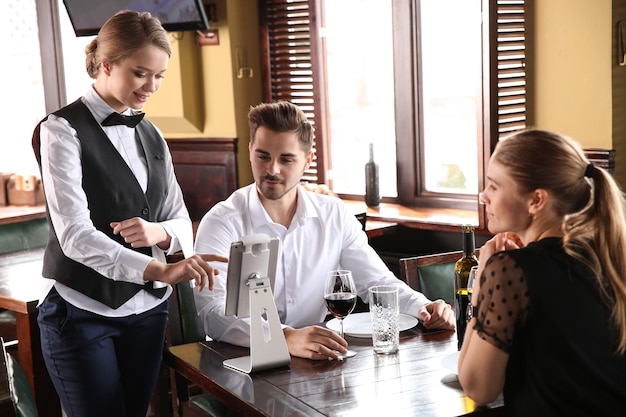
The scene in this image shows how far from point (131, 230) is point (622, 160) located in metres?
2.17

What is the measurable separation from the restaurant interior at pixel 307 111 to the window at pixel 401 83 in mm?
17

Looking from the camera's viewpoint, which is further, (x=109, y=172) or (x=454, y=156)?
(x=454, y=156)

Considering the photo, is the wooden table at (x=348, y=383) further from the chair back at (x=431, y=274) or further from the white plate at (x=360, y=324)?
the chair back at (x=431, y=274)

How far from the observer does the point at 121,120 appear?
2350 mm

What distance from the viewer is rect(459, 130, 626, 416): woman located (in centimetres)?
159

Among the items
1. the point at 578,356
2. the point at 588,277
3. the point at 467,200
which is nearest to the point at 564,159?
the point at 588,277

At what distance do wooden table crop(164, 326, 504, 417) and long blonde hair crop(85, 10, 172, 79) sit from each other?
800 millimetres

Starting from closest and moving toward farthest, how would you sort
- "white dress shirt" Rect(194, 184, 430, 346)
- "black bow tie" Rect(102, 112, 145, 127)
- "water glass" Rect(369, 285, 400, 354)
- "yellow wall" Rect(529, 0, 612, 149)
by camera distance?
"water glass" Rect(369, 285, 400, 354), "black bow tie" Rect(102, 112, 145, 127), "white dress shirt" Rect(194, 184, 430, 346), "yellow wall" Rect(529, 0, 612, 149)

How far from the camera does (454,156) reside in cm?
434

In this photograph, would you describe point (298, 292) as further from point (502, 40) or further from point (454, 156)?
point (454, 156)

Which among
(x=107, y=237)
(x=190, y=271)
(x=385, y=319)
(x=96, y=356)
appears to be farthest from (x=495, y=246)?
(x=96, y=356)

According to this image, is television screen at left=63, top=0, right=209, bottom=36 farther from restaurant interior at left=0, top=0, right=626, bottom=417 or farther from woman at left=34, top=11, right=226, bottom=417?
woman at left=34, top=11, right=226, bottom=417

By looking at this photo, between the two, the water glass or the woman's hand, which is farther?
the water glass

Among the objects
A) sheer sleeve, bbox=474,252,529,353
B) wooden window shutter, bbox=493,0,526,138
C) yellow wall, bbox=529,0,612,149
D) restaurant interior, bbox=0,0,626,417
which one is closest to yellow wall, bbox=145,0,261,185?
restaurant interior, bbox=0,0,626,417
